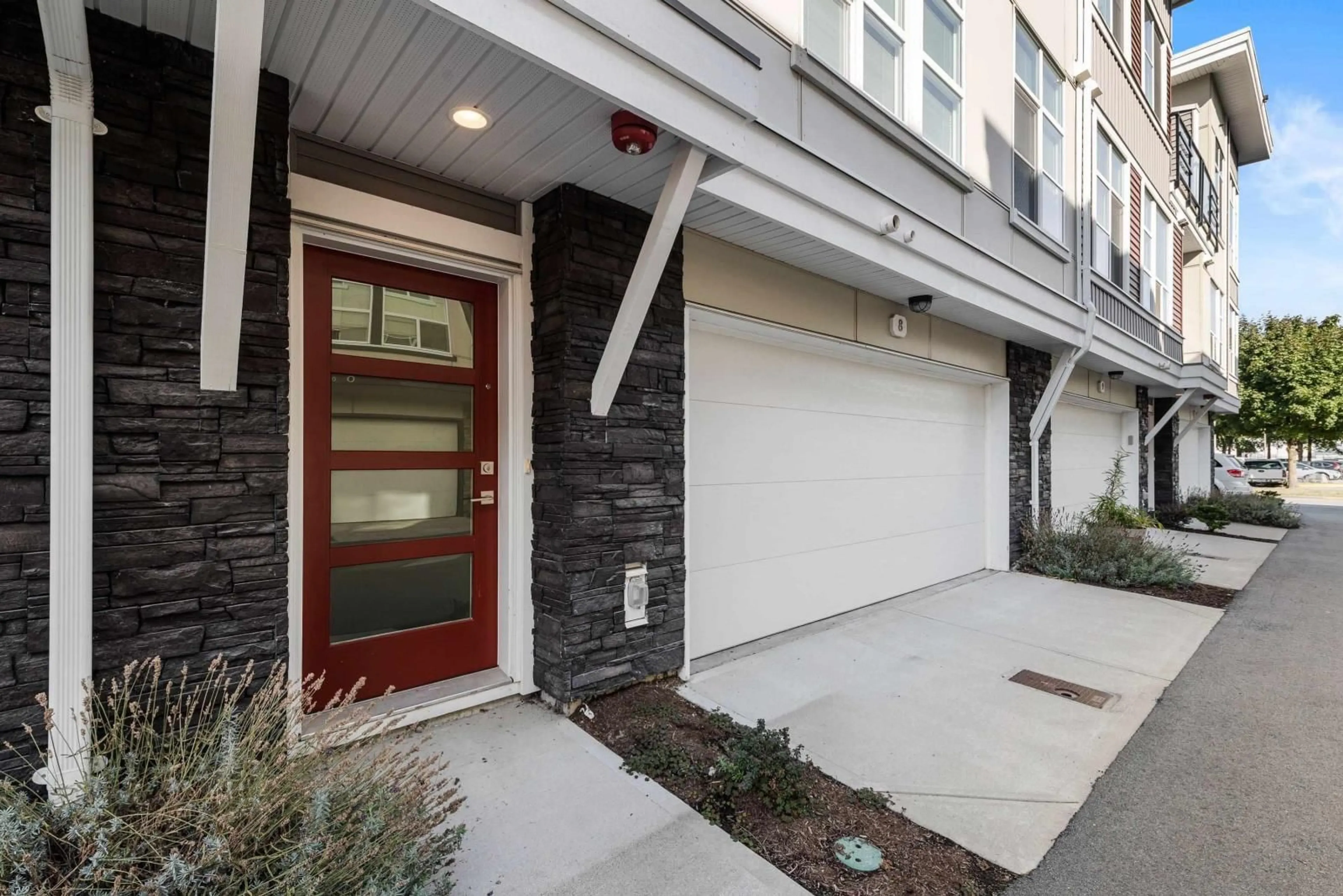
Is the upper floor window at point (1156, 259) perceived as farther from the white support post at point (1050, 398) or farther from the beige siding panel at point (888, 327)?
the beige siding panel at point (888, 327)

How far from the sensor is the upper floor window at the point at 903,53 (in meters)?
3.78

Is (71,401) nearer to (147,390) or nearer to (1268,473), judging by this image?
(147,390)

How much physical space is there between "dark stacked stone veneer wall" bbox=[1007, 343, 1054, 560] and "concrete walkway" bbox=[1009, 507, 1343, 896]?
2429 mm

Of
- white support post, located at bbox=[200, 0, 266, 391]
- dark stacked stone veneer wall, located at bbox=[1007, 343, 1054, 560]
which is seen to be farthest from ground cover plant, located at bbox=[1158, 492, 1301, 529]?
white support post, located at bbox=[200, 0, 266, 391]

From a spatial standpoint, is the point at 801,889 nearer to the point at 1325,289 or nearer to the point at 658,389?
the point at 658,389

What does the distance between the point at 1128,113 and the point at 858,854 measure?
9866 millimetres

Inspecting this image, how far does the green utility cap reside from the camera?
204cm

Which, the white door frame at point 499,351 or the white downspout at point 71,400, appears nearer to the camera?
the white downspout at point 71,400

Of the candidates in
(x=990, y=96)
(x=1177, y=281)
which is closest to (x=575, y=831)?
(x=990, y=96)

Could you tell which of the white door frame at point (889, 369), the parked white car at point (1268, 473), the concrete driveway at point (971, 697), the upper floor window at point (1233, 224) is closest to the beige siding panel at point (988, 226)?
the white door frame at point (889, 369)

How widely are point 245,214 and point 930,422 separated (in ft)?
18.1

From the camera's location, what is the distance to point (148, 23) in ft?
6.51

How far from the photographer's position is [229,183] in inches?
67.0

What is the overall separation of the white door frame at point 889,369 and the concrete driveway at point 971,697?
785mm
